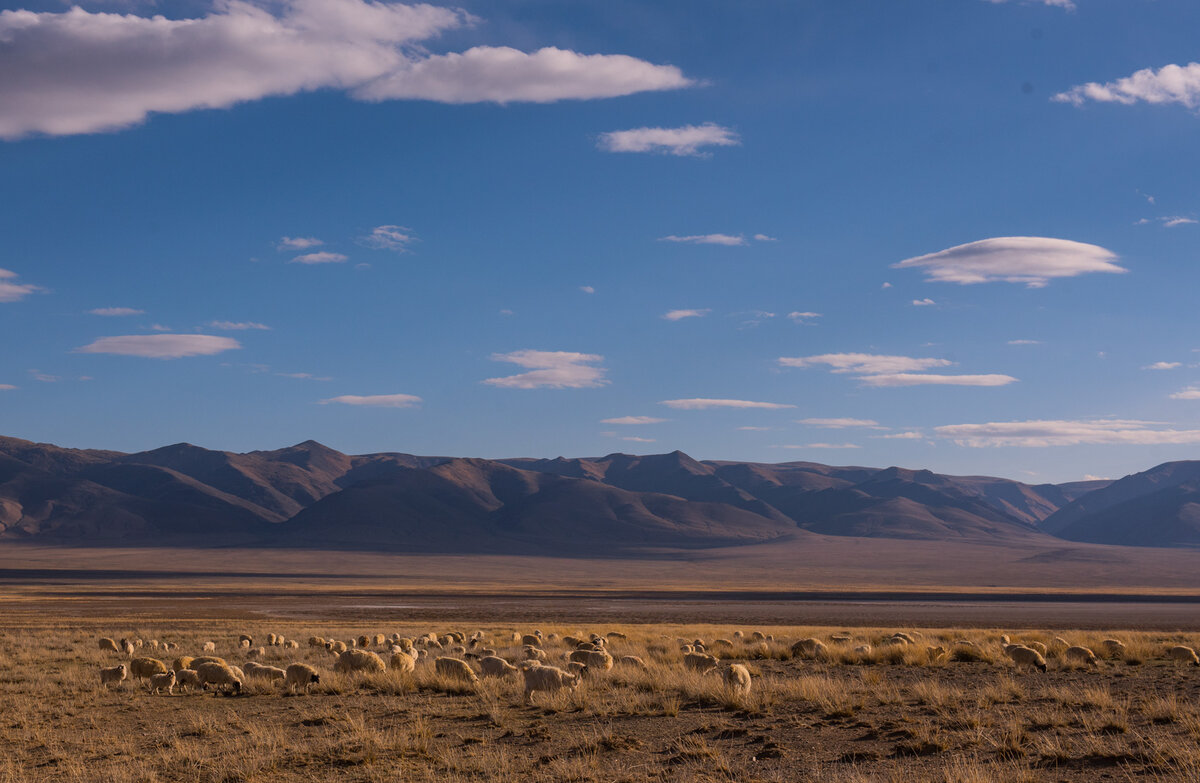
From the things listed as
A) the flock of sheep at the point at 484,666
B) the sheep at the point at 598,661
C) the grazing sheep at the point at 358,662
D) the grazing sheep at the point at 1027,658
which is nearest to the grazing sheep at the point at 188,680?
the flock of sheep at the point at 484,666

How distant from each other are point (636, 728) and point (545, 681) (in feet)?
8.62

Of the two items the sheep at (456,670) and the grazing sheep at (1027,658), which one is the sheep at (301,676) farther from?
the grazing sheep at (1027,658)

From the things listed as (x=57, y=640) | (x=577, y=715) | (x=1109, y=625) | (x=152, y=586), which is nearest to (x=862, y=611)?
(x=1109, y=625)

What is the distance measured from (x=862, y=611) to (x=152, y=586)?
66.8 meters

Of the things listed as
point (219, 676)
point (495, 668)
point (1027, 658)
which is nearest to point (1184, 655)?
point (1027, 658)

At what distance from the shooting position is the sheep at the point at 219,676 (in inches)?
647

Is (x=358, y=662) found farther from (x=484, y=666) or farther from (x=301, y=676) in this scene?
(x=484, y=666)

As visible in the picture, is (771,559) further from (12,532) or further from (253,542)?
(12,532)

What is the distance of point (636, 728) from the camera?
1265 cm

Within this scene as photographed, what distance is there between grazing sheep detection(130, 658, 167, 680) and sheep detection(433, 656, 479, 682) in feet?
17.2

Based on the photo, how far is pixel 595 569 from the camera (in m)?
144

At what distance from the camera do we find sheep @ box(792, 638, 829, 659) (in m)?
21.7

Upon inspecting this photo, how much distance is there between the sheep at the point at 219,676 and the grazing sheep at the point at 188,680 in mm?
67

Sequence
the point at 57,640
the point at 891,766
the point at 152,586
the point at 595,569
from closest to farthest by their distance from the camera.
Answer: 1. the point at 891,766
2. the point at 57,640
3. the point at 152,586
4. the point at 595,569
